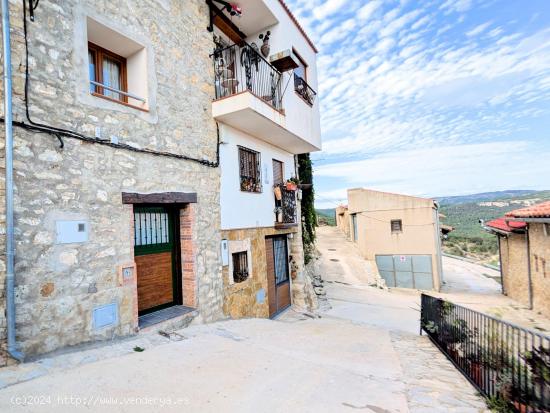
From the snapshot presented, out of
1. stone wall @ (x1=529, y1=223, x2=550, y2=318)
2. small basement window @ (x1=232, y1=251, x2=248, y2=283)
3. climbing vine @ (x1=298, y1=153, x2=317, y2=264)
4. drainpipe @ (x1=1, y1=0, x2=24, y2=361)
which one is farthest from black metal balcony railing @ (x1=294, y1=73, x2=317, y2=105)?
stone wall @ (x1=529, y1=223, x2=550, y2=318)

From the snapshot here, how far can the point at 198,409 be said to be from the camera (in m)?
2.85

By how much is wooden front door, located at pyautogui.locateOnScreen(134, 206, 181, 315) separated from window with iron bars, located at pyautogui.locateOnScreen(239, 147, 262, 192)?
236 centimetres

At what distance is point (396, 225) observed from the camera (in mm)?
21250

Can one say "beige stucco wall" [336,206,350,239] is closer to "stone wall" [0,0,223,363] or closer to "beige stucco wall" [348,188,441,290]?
"beige stucco wall" [348,188,441,290]

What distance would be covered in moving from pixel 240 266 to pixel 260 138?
11.7 feet

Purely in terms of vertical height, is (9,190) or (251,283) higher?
(9,190)

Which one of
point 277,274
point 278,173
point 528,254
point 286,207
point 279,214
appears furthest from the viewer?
point 528,254

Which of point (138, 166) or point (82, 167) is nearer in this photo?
point (82, 167)

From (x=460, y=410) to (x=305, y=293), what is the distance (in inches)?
301

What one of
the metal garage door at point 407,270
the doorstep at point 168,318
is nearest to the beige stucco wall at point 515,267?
the metal garage door at point 407,270

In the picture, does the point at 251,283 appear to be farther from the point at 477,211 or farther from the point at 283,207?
the point at 477,211

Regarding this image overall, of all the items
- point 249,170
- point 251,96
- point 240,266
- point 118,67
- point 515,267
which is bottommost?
point 515,267

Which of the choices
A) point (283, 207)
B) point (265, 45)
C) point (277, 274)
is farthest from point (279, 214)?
point (265, 45)

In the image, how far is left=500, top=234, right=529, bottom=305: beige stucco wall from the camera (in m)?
13.8
